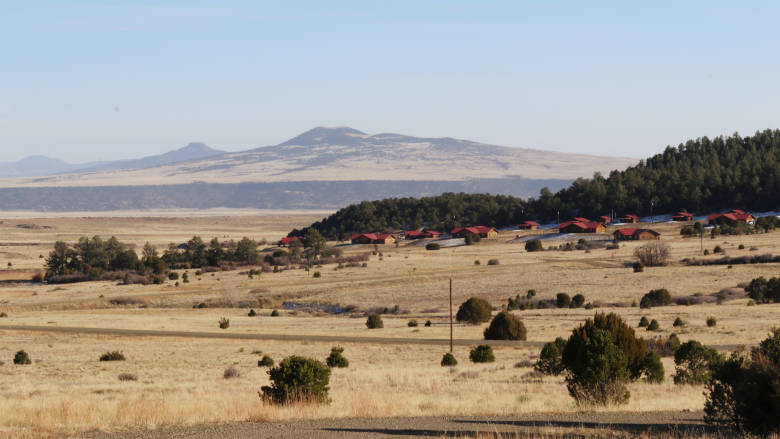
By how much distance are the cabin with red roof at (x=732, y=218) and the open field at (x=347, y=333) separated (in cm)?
1193

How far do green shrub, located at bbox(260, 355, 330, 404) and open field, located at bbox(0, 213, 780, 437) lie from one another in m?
0.65

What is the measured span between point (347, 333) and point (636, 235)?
298 ft

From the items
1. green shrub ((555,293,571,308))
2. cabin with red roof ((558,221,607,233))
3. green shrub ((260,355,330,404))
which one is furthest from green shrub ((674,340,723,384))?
cabin with red roof ((558,221,607,233))

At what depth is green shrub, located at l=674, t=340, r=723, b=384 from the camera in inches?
1296

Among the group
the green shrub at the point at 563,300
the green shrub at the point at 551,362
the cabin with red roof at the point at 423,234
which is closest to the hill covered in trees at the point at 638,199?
the cabin with red roof at the point at 423,234

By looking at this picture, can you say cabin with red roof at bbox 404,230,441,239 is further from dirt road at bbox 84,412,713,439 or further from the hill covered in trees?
dirt road at bbox 84,412,713,439

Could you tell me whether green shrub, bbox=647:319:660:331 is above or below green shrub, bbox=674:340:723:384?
below

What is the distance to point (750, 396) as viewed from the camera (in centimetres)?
1606

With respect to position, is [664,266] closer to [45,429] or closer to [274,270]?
[274,270]

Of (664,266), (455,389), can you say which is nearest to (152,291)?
(664,266)

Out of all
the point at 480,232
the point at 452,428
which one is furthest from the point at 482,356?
the point at 480,232

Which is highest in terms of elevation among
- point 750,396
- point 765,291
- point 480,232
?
point 750,396

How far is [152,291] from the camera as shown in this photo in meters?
102

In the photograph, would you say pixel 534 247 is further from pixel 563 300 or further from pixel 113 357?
pixel 113 357
